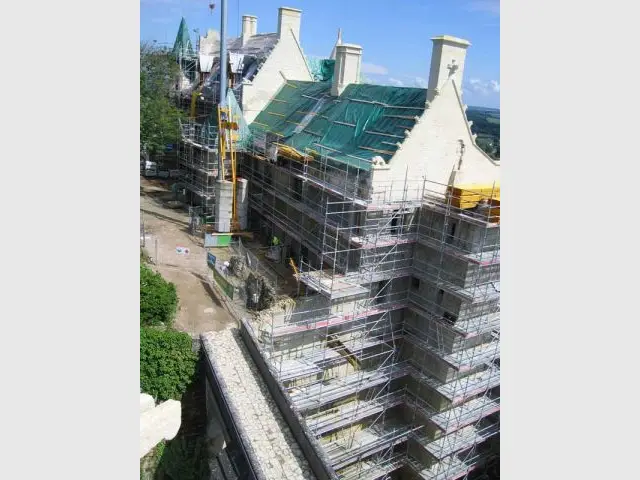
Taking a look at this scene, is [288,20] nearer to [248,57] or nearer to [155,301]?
[248,57]

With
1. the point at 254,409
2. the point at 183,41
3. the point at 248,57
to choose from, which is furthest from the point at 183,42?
the point at 254,409

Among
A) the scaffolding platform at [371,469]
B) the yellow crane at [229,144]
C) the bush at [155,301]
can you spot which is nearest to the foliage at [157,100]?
the yellow crane at [229,144]

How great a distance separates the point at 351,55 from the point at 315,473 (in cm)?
2539

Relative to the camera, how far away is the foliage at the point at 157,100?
148 feet

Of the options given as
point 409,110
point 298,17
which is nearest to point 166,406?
point 409,110

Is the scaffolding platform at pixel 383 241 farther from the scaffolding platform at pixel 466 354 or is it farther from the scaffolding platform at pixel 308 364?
the scaffolding platform at pixel 308 364

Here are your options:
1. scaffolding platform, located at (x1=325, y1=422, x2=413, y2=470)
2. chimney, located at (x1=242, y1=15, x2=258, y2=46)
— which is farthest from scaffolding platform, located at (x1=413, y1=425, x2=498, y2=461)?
chimney, located at (x1=242, y1=15, x2=258, y2=46)

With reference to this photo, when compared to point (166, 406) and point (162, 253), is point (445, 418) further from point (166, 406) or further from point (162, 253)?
point (162, 253)

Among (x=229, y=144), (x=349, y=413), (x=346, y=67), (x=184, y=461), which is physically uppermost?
(x=346, y=67)

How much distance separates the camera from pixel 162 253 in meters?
33.1

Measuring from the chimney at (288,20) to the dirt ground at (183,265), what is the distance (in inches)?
719

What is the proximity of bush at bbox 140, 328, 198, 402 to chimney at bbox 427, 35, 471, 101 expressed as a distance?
59.0 feet

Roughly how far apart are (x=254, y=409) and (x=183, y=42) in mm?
48995

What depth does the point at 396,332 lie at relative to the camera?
2816 cm
